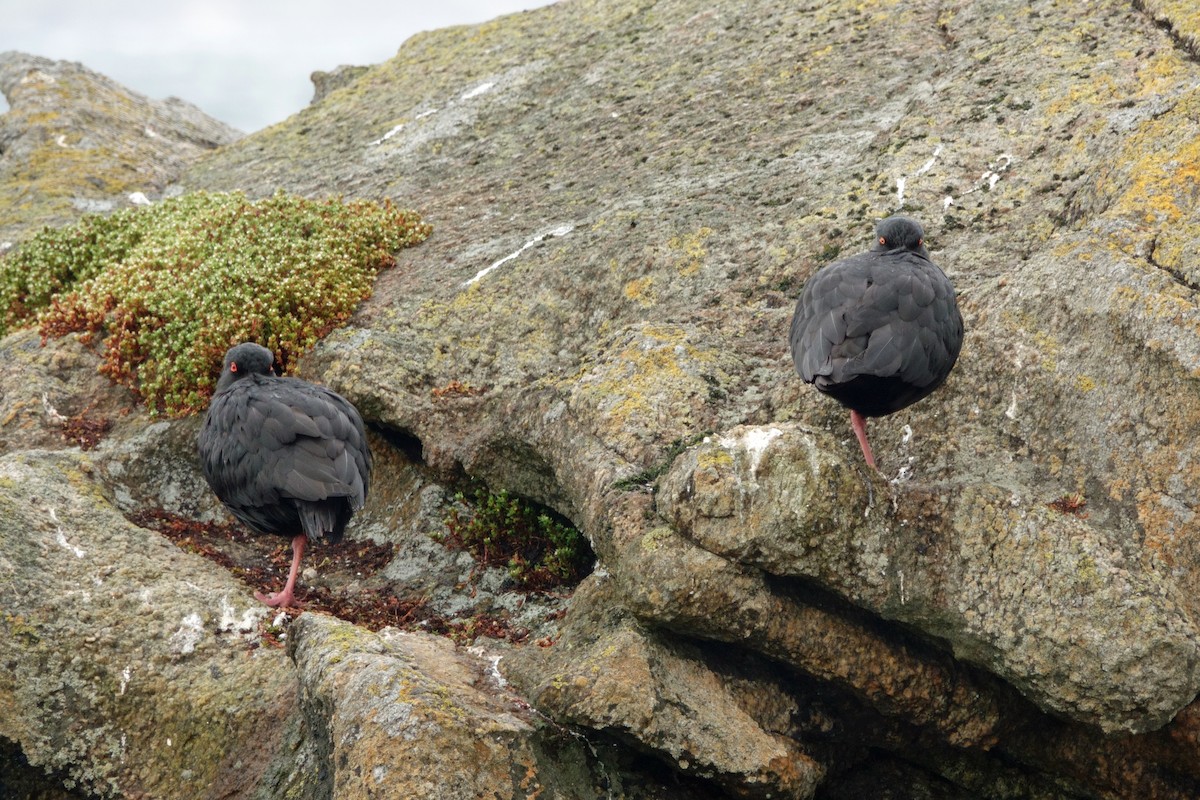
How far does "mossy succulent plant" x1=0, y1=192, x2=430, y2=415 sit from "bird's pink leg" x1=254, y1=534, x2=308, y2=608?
9.29 ft

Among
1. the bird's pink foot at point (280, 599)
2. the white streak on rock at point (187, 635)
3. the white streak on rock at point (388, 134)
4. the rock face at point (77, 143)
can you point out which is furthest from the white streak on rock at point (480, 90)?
the white streak on rock at point (187, 635)

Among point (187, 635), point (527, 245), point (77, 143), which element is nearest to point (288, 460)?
point (187, 635)

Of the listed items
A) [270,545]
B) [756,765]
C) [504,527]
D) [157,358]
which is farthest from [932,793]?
[157,358]

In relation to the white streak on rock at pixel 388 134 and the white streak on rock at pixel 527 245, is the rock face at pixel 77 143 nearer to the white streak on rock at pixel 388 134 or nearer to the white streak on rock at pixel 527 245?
the white streak on rock at pixel 388 134

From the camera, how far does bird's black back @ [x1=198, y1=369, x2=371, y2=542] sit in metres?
9.82

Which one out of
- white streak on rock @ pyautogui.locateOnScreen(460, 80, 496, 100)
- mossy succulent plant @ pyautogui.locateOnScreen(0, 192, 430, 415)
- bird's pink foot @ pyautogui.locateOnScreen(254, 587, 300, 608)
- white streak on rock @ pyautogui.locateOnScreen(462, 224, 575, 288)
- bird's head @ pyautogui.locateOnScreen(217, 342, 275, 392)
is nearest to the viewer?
bird's pink foot @ pyautogui.locateOnScreen(254, 587, 300, 608)

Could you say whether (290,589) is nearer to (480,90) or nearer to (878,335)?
(878,335)

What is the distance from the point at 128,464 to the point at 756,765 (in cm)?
784

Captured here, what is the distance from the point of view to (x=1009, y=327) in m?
8.80

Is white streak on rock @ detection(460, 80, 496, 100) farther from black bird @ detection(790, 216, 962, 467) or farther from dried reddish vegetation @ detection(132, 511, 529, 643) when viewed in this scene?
black bird @ detection(790, 216, 962, 467)

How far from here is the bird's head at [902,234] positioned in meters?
9.21

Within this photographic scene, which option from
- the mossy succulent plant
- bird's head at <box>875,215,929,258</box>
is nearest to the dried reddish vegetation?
the mossy succulent plant

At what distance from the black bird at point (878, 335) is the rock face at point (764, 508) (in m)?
0.49

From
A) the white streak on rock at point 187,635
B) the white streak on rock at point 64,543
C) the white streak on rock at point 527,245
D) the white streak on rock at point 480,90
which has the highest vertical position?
the white streak on rock at point 480,90
